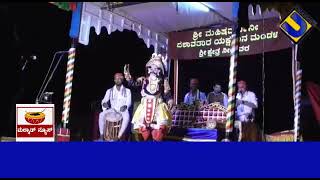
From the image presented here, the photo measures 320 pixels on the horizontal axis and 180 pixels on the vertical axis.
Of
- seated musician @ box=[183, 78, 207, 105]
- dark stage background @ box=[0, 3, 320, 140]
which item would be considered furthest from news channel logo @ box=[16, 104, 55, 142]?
seated musician @ box=[183, 78, 207, 105]

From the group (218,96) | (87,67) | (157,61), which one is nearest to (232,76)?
(218,96)

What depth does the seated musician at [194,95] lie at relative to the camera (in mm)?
3201

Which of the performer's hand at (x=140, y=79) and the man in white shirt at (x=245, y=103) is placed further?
the performer's hand at (x=140, y=79)

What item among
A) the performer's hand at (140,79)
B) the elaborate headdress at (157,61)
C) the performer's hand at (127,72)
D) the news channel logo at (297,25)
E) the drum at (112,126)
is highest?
the news channel logo at (297,25)

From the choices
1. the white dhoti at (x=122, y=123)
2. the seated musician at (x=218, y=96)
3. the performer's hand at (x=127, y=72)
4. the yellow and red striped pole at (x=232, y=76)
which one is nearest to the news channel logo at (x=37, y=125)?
the white dhoti at (x=122, y=123)

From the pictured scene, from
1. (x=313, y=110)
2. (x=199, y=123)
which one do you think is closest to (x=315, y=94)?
(x=313, y=110)

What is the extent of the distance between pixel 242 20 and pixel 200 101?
62 centimetres

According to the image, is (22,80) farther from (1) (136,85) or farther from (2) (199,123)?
(2) (199,123)

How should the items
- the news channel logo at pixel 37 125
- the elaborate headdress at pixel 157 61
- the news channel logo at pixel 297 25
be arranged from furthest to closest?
1. the elaborate headdress at pixel 157 61
2. the news channel logo at pixel 37 125
3. the news channel logo at pixel 297 25

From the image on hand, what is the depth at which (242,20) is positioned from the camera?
3.14 metres

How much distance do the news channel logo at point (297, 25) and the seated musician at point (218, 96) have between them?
59 cm

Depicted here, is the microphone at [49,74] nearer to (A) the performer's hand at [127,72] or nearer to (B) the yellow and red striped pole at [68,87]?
(B) the yellow and red striped pole at [68,87]

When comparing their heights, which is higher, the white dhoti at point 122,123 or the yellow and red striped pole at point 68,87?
the yellow and red striped pole at point 68,87

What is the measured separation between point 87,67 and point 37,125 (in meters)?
0.54
